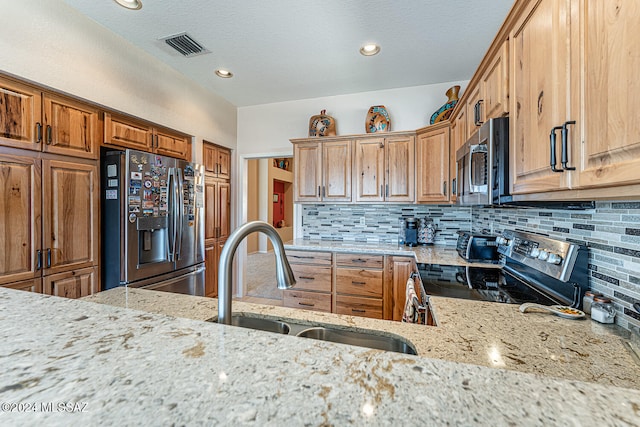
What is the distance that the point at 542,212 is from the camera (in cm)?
164

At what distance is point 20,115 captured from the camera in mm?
1852

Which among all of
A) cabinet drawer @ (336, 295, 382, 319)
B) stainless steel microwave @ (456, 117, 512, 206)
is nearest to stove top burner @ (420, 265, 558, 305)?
stainless steel microwave @ (456, 117, 512, 206)

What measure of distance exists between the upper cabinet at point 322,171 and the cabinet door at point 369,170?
10 cm

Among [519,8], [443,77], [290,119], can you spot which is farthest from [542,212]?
[290,119]

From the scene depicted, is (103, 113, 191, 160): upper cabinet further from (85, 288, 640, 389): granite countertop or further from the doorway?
the doorway

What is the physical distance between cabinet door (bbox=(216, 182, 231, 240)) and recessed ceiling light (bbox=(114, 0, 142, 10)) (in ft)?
6.44

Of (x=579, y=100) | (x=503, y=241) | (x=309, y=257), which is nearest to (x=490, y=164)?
(x=579, y=100)

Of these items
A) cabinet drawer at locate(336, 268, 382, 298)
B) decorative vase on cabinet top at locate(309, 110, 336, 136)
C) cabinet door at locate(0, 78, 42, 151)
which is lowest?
cabinet drawer at locate(336, 268, 382, 298)

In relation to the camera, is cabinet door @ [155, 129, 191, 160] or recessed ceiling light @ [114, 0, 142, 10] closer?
recessed ceiling light @ [114, 0, 142, 10]

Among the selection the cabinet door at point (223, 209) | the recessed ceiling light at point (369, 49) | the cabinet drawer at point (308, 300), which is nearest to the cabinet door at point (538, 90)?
the recessed ceiling light at point (369, 49)

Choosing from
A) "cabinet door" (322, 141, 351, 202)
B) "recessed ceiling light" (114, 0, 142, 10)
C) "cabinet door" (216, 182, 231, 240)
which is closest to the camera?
"recessed ceiling light" (114, 0, 142, 10)

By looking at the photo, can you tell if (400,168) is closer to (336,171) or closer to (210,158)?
(336,171)

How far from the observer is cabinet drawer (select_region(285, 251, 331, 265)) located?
3.05m

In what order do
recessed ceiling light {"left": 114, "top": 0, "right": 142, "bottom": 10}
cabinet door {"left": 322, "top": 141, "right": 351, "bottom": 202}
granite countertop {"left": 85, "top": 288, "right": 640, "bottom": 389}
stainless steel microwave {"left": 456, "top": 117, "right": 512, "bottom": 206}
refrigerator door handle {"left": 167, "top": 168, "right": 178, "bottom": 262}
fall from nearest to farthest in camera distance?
granite countertop {"left": 85, "top": 288, "right": 640, "bottom": 389}
stainless steel microwave {"left": 456, "top": 117, "right": 512, "bottom": 206}
recessed ceiling light {"left": 114, "top": 0, "right": 142, "bottom": 10}
refrigerator door handle {"left": 167, "top": 168, "right": 178, "bottom": 262}
cabinet door {"left": 322, "top": 141, "right": 351, "bottom": 202}
